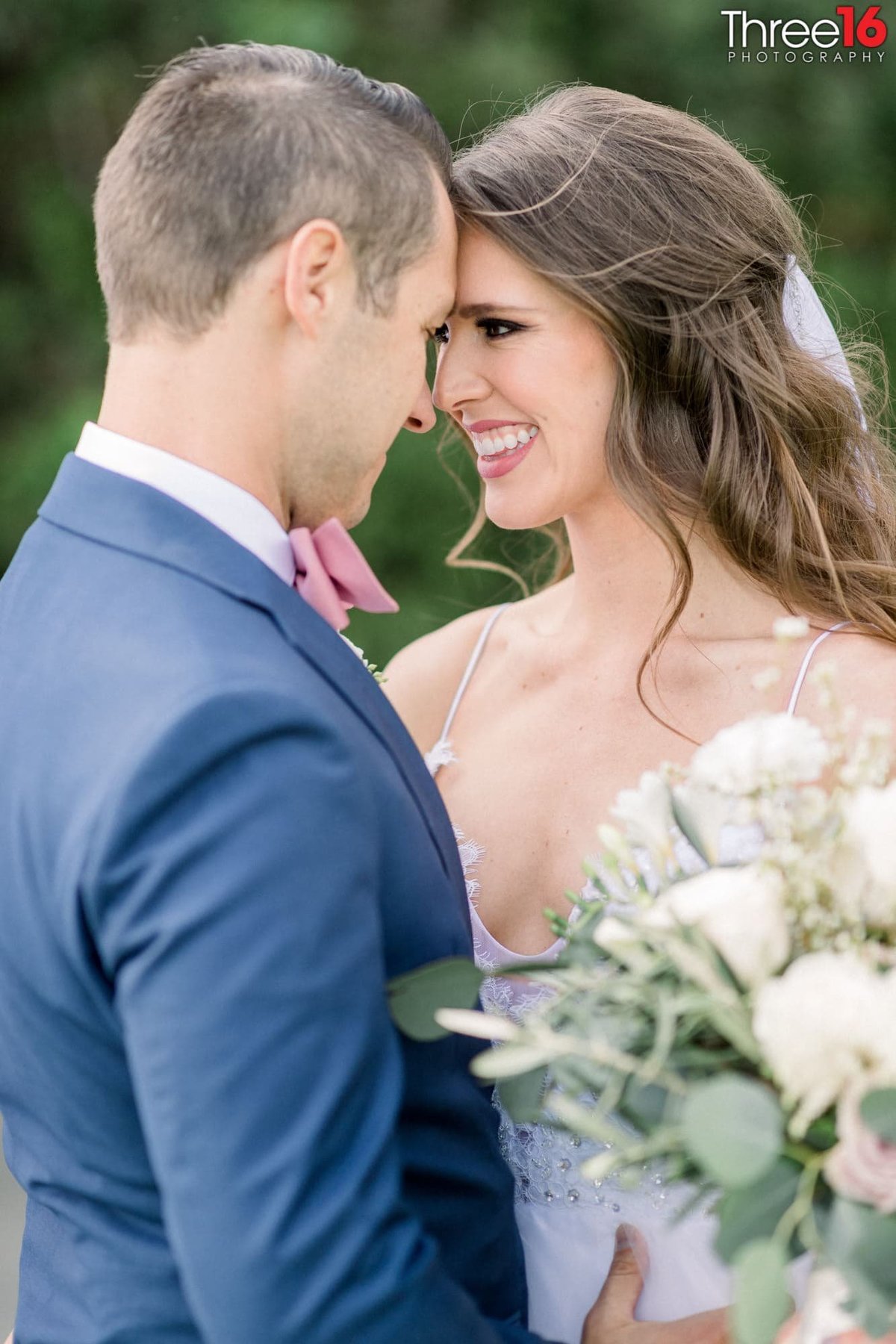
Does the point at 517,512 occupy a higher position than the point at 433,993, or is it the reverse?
the point at 517,512

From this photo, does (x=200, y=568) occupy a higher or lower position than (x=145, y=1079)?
higher

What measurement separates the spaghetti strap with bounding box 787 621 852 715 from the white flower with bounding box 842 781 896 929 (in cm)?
106

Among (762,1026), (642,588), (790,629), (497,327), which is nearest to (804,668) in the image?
(642,588)

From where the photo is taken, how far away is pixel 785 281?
2781 mm

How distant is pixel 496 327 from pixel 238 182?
3.10 feet

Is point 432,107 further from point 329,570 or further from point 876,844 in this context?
point 876,844

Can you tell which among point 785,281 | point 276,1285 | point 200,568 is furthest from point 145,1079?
point 785,281

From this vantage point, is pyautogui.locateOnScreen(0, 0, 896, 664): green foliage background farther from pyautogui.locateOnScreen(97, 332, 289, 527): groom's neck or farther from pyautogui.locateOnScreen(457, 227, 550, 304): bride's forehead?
pyautogui.locateOnScreen(97, 332, 289, 527): groom's neck

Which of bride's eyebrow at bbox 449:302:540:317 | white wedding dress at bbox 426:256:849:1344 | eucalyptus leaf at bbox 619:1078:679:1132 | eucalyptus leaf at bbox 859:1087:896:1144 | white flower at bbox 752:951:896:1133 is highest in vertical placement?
bride's eyebrow at bbox 449:302:540:317

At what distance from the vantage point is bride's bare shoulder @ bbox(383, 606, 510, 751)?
3.05 m

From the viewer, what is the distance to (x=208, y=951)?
4.43 feet

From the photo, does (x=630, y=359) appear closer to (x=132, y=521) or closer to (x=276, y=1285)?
(x=132, y=521)

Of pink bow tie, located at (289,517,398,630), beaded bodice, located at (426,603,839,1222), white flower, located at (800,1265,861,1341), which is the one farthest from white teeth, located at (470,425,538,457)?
Result: white flower, located at (800,1265,861,1341)

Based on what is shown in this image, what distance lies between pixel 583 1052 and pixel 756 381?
1658 mm
